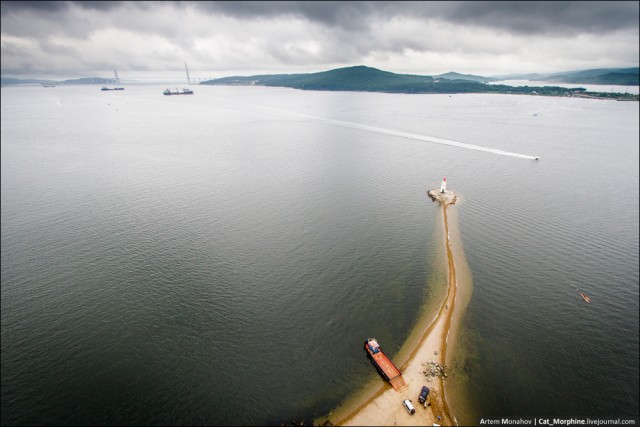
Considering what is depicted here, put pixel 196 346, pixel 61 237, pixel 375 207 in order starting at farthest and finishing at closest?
pixel 375 207, pixel 61 237, pixel 196 346

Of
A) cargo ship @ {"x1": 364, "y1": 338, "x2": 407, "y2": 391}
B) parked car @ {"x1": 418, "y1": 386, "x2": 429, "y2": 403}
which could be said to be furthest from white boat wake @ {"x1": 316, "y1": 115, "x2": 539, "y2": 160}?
parked car @ {"x1": 418, "y1": 386, "x2": 429, "y2": 403}

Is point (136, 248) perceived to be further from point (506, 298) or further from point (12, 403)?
point (506, 298)

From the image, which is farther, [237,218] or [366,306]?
[237,218]

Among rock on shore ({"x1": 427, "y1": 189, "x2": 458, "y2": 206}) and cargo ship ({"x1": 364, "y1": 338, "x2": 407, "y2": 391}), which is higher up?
rock on shore ({"x1": 427, "y1": 189, "x2": 458, "y2": 206})

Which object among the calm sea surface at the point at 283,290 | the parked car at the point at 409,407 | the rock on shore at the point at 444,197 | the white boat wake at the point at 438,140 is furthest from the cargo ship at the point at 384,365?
the white boat wake at the point at 438,140

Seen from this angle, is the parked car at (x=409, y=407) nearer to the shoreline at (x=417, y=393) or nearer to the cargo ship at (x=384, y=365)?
the shoreline at (x=417, y=393)

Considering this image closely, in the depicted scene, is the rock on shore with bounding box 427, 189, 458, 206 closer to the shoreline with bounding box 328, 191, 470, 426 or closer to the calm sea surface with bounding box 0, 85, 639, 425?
the calm sea surface with bounding box 0, 85, 639, 425

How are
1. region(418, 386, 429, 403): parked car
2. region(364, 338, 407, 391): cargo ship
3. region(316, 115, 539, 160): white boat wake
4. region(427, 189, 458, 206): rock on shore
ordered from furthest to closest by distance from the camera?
region(316, 115, 539, 160): white boat wake
region(427, 189, 458, 206): rock on shore
region(364, 338, 407, 391): cargo ship
region(418, 386, 429, 403): parked car

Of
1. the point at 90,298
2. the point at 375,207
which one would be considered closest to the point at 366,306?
the point at 375,207
